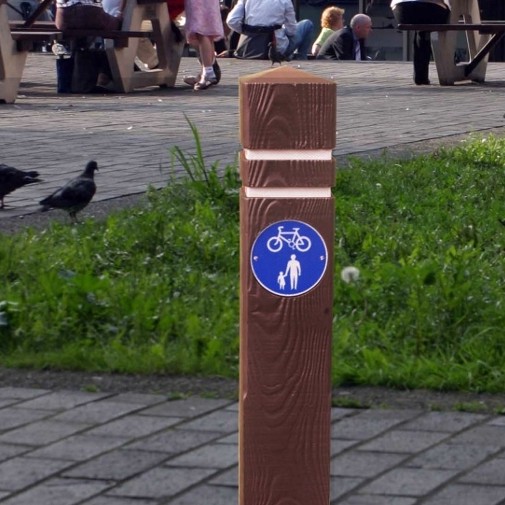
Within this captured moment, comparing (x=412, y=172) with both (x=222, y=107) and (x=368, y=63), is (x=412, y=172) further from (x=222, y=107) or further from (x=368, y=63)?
(x=368, y=63)

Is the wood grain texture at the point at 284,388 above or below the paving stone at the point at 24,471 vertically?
above

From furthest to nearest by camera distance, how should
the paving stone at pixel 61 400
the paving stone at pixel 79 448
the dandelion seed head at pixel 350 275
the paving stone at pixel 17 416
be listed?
the dandelion seed head at pixel 350 275, the paving stone at pixel 61 400, the paving stone at pixel 17 416, the paving stone at pixel 79 448

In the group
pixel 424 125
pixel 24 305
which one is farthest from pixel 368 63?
pixel 24 305

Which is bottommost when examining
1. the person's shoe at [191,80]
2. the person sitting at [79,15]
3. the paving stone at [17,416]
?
the paving stone at [17,416]

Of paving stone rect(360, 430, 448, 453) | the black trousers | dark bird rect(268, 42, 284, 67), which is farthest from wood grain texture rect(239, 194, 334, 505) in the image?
dark bird rect(268, 42, 284, 67)

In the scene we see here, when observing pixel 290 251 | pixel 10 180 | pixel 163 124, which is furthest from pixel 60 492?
pixel 163 124

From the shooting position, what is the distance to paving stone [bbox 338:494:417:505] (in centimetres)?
352

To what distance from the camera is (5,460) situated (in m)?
3.89

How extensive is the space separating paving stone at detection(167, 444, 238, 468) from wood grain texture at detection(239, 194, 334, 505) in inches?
32.8

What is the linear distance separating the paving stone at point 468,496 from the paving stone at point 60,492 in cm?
A: 89

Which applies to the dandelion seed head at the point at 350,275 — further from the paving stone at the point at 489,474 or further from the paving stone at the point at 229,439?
the paving stone at the point at 489,474

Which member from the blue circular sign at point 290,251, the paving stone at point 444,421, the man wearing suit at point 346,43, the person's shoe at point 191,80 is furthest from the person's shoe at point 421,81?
the blue circular sign at point 290,251

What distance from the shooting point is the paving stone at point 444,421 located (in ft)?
13.7

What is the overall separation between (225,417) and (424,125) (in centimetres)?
779
